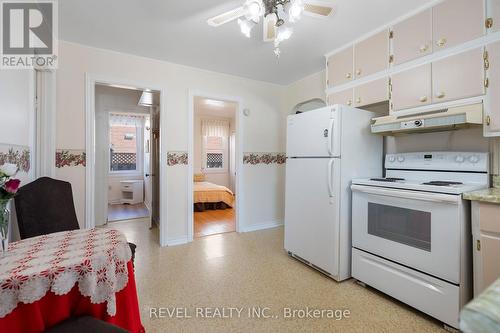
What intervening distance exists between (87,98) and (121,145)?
4.02m

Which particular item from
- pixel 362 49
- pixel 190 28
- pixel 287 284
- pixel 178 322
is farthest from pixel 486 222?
pixel 190 28

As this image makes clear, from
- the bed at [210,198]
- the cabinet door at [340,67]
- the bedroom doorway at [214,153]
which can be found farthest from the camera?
the bedroom doorway at [214,153]

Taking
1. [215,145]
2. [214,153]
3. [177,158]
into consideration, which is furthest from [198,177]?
[177,158]

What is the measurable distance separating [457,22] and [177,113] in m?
2.96

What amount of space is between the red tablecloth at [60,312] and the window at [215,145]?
5.85 metres

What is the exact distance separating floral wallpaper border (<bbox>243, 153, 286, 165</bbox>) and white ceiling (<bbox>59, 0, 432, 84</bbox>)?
4.44 feet

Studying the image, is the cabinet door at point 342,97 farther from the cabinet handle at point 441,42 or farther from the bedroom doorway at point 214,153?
the bedroom doorway at point 214,153

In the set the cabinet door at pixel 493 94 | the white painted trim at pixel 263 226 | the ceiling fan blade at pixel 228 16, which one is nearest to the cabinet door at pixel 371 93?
the cabinet door at pixel 493 94

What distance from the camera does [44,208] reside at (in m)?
1.85

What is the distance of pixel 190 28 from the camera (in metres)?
2.29

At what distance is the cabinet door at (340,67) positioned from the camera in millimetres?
2521

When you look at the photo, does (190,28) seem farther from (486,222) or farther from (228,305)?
(486,222)

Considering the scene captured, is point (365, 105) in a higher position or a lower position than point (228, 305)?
higher

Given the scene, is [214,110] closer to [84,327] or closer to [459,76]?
[459,76]
